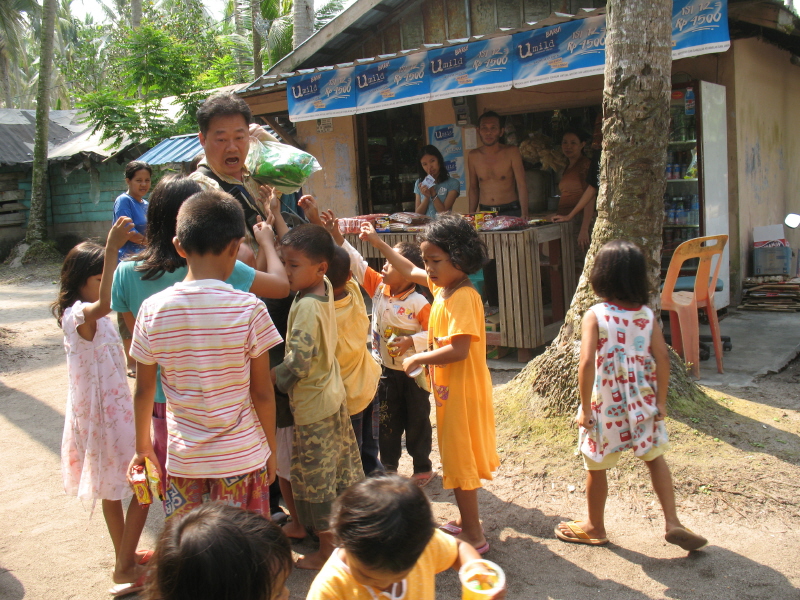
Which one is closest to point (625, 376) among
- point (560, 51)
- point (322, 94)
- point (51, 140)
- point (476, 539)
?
point (476, 539)

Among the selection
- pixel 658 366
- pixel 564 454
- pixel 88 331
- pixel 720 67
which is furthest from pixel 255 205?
pixel 720 67

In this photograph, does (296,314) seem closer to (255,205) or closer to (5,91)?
(255,205)

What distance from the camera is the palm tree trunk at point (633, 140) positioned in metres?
4.18

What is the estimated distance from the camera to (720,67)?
731 cm

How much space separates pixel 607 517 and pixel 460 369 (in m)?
1.16

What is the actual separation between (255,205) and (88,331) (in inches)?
37.2

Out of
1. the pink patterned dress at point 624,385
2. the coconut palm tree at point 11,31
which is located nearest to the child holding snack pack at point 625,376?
the pink patterned dress at point 624,385

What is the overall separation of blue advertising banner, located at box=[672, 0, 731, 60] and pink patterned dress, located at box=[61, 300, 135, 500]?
188 inches

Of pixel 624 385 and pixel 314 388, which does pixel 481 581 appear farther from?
pixel 624 385

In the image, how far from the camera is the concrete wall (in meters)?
7.59

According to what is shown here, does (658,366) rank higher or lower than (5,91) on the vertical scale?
lower

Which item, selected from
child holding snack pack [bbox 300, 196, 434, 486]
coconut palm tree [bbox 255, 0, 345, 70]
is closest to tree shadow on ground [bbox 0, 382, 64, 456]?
child holding snack pack [bbox 300, 196, 434, 486]

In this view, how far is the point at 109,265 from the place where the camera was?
2791 mm

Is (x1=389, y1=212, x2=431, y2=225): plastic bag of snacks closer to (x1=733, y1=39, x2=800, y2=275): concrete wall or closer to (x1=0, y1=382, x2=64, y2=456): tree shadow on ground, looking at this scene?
(x1=733, y1=39, x2=800, y2=275): concrete wall
